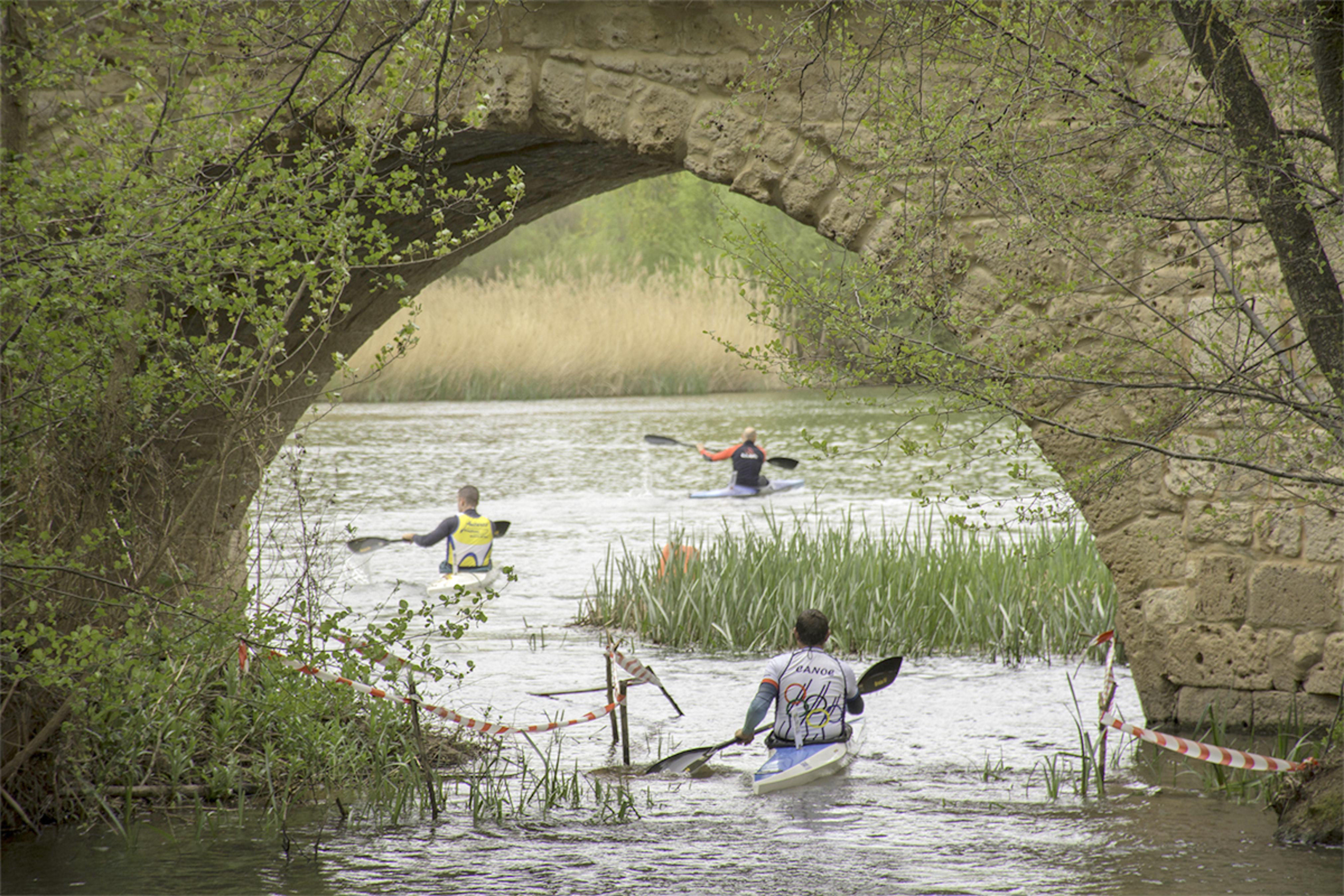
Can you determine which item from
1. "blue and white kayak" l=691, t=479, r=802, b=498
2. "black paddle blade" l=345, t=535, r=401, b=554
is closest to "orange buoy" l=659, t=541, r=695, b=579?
"black paddle blade" l=345, t=535, r=401, b=554

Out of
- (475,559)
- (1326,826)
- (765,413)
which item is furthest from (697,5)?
(765,413)

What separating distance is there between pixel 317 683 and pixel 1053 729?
12.8 ft

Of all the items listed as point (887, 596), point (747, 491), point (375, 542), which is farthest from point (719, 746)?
point (747, 491)

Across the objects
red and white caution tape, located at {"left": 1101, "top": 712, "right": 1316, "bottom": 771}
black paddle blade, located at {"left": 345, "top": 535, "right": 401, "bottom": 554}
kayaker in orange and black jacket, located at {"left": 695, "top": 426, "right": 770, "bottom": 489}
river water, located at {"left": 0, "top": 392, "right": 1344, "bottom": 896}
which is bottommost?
river water, located at {"left": 0, "top": 392, "right": 1344, "bottom": 896}

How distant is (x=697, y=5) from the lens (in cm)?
640

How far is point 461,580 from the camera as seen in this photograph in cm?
1249

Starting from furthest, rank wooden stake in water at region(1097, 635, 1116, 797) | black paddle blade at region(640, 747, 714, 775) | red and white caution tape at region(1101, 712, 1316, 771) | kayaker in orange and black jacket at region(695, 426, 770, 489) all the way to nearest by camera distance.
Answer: kayaker in orange and black jacket at region(695, 426, 770, 489), black paddle blade at region(640, 747, 714, 775), wooden stake in water at region(1097, 635, 1116, 797), red and white caution tape at region(1101, 712, 1316, 771)

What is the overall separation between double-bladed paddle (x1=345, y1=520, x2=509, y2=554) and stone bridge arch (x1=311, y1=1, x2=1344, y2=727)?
5025mm

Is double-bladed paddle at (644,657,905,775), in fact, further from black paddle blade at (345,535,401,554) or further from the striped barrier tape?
black paddle blade at (345,535,401,554)

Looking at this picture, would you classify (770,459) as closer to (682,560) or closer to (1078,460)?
(682,560)

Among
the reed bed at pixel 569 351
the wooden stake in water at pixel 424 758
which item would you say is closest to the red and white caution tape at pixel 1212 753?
the wooden stake in water at pixel 424 758

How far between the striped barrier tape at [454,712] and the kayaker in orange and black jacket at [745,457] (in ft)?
30.7

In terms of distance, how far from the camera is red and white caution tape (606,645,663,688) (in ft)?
21.4

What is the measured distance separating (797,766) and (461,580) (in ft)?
21.6
